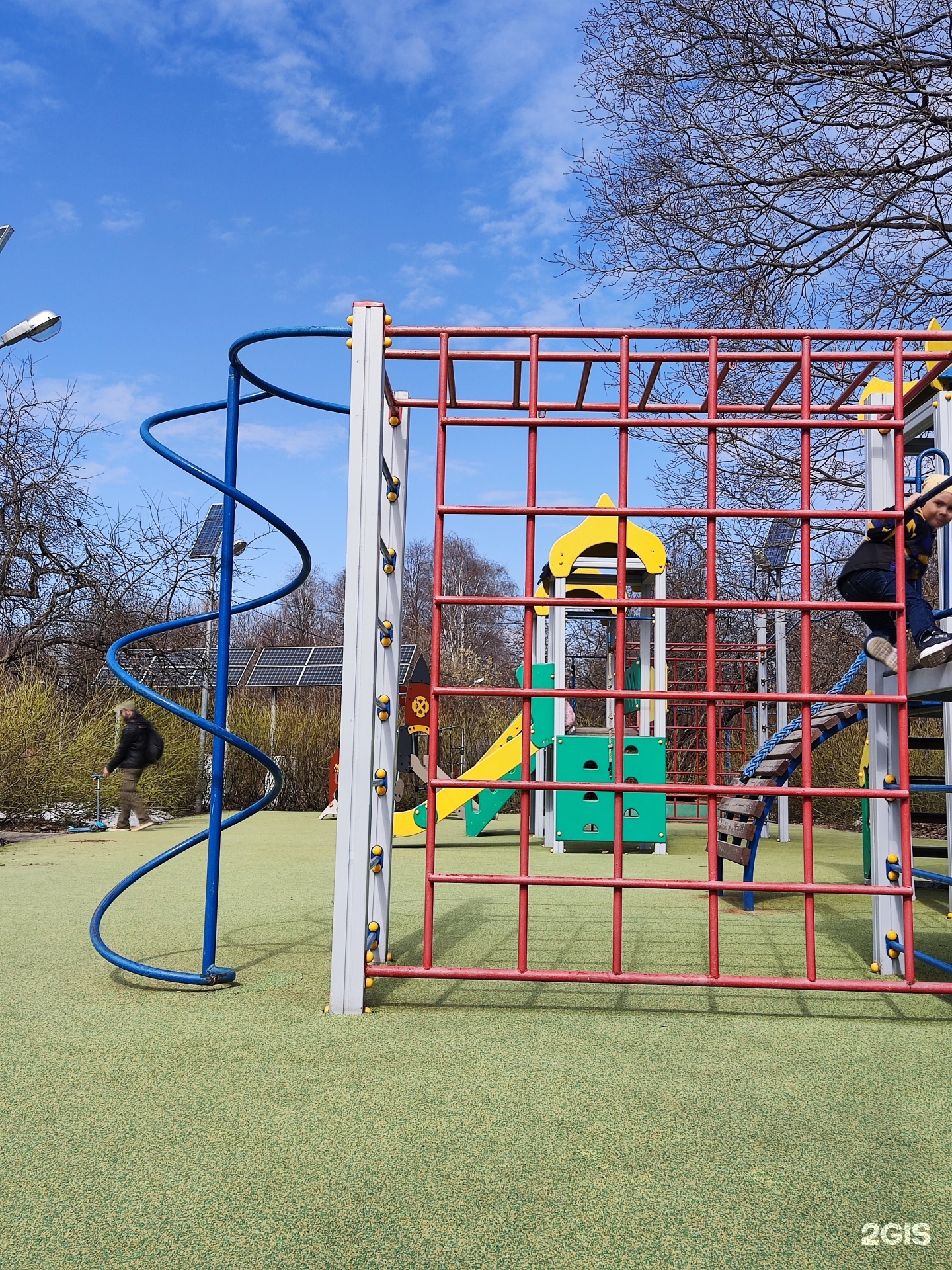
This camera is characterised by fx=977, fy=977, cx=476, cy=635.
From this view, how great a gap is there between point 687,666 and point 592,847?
12.1 metres

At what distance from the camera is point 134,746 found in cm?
1052

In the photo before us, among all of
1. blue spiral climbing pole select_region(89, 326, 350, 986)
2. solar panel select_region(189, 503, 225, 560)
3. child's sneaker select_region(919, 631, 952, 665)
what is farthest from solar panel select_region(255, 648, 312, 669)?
child's sneaker select_region(919, 631, 952, 665)

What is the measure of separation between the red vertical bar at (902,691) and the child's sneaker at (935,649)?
3.0 inches

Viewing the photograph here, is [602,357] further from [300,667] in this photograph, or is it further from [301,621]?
[301,621]

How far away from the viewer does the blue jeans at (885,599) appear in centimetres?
353

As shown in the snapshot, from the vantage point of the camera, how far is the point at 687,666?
2198cm

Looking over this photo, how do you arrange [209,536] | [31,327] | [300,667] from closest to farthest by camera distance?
[31,327] → [209,536] → [300,667]

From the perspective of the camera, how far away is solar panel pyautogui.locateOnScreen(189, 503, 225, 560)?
15.1 m

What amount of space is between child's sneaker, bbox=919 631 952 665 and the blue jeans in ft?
0.12

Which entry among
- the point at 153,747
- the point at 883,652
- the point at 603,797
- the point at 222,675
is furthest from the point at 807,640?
the point at 153,747

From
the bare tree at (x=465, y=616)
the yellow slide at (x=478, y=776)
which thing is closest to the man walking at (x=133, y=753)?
Answer: the yellow slide at (x=478, y=776)

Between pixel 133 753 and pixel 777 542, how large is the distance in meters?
7.43

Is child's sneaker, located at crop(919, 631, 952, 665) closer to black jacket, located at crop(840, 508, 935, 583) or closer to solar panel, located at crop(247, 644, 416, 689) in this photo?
black jacket, located at crop(840, 508, 935, 583)

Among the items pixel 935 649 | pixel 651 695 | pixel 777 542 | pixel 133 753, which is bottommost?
pixel 133 753
